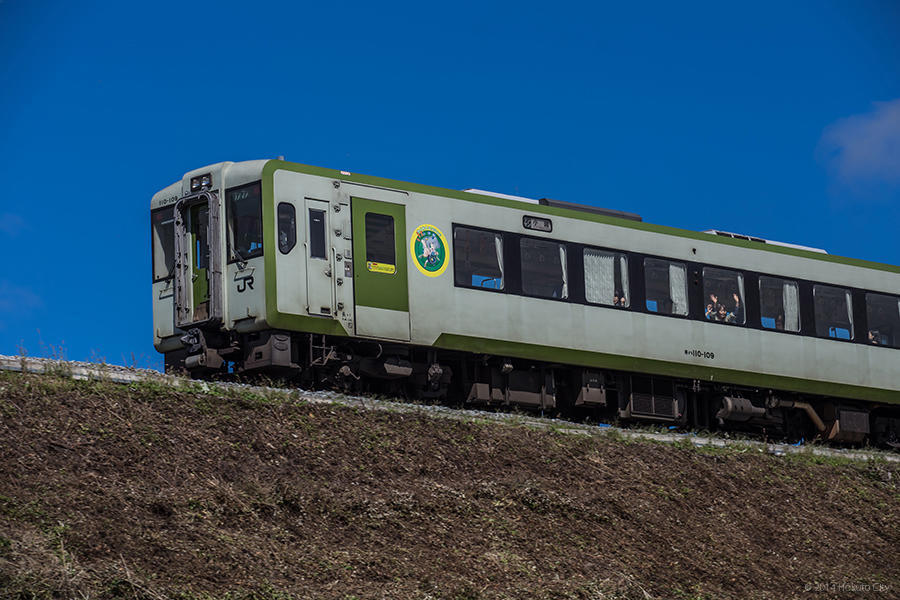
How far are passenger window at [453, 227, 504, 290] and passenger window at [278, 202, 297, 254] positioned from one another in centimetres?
264

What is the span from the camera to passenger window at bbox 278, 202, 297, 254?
741 inches

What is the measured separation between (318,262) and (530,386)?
429 centimetres

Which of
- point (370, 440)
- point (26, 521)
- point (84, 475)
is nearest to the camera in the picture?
point (26, 521)

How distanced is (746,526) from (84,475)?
25.5 feet

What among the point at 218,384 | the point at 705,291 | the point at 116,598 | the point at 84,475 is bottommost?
the point at 116,598

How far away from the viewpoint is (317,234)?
62.5ft

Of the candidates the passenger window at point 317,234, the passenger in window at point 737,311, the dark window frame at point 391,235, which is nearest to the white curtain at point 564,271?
the dark window frame at point 391,235

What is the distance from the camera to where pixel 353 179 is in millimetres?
19609

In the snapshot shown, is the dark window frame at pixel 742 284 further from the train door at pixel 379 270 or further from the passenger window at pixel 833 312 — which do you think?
the train door at pixel 379 270

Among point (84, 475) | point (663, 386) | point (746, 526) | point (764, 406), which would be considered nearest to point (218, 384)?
point (84, 475)

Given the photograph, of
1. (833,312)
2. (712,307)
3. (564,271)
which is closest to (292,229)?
(564,271)

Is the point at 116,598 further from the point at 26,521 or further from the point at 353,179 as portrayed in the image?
the point at 353,179

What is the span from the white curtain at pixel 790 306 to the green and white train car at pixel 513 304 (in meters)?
0.03

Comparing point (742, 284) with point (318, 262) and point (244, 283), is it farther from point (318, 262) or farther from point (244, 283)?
point (244, 283)
